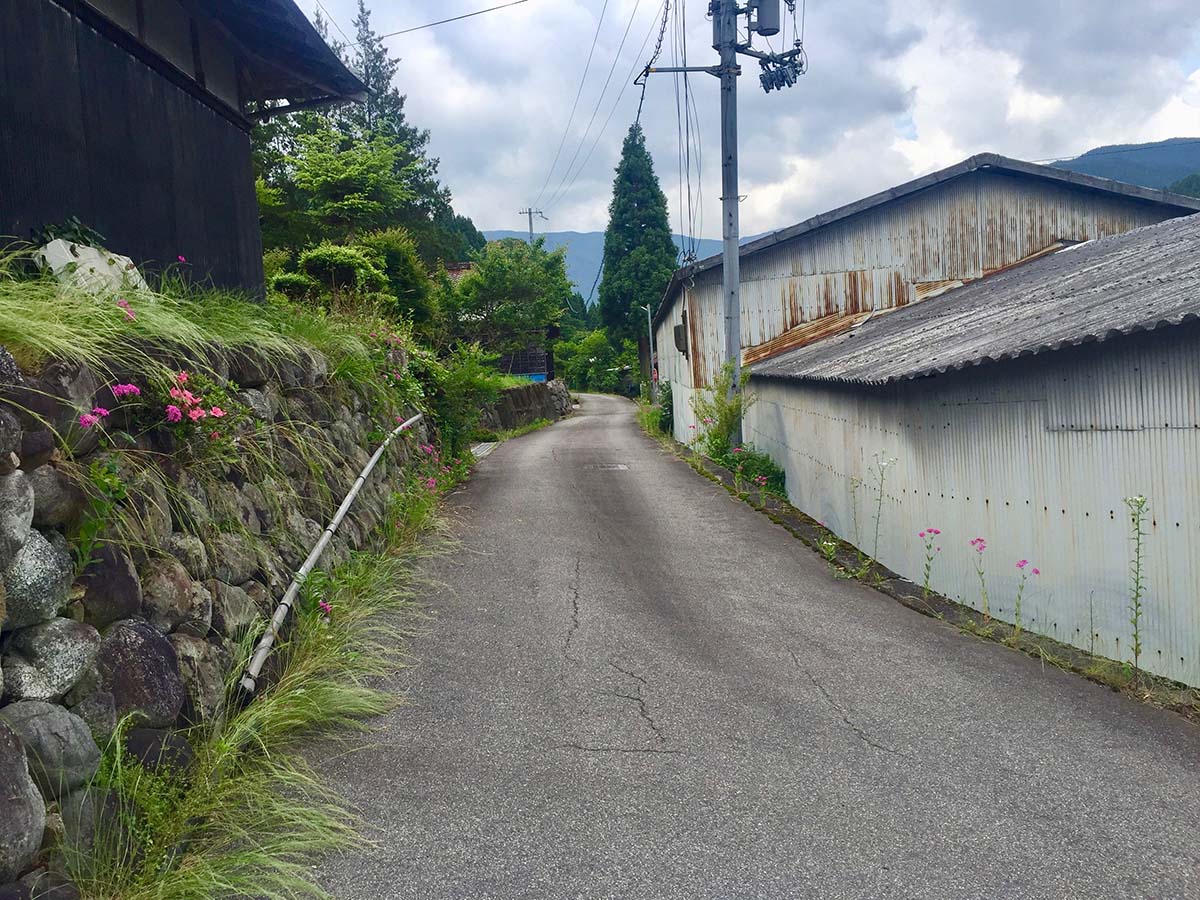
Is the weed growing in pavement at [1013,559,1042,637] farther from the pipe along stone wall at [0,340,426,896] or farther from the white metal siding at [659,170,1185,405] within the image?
the white metal siding at [659,170,1185,405]

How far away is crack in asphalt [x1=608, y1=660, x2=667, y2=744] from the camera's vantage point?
190 inches

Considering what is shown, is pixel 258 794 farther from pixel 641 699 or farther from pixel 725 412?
pixel 725 412

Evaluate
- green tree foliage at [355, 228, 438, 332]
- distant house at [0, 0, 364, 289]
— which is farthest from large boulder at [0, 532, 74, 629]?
green tree foliage at [355, 228, 438, 332]

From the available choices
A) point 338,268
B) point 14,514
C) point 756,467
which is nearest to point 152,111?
point 14,514

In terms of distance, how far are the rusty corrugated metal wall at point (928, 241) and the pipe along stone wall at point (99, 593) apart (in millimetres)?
12574

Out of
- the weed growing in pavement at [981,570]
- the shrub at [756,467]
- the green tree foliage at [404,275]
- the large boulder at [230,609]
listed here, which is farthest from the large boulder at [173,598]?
the green tree foliage at [404,275]

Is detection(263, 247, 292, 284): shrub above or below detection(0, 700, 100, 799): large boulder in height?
above

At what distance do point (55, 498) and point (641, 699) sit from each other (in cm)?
329

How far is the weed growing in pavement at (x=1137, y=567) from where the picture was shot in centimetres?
554

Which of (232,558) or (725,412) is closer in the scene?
(232,558)

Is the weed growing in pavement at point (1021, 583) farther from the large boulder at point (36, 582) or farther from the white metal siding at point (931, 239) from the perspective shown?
the white metal siding at point (931, 239)

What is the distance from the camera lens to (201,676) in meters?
4.15

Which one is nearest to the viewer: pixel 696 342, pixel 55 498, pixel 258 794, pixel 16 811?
pixel 16 811

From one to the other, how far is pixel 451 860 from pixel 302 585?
2.59 metres
